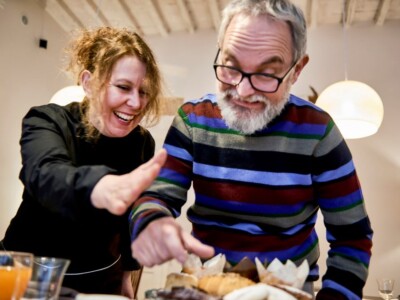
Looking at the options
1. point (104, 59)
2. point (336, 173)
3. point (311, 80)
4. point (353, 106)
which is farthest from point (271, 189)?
point (311, 80)

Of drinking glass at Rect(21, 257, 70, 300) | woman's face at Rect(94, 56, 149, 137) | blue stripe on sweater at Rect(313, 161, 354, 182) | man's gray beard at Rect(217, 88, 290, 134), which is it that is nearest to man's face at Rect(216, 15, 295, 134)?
man's gray beard at Rect(217, 88, 290, 134)

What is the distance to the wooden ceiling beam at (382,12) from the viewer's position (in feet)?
15.9

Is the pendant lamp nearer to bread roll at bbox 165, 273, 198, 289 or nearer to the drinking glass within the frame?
bread roll at bbox 165, 273, 198, 289

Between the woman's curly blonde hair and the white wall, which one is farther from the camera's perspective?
the white wall

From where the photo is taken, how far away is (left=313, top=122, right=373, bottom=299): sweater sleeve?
117cm

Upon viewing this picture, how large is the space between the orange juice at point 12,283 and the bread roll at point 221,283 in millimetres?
330

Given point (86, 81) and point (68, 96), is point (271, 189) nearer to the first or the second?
point (86, 81)

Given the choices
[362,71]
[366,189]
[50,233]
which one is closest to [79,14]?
[362,71]

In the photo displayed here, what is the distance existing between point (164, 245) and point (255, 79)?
0.59 m

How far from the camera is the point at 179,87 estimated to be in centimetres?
564

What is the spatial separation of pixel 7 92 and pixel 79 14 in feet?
4.97

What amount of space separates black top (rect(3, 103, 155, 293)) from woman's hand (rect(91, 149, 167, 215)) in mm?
268

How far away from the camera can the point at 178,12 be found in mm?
5371

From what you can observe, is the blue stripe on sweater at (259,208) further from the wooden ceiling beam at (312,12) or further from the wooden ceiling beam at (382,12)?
the wooden ceiling beam at (382,12)
